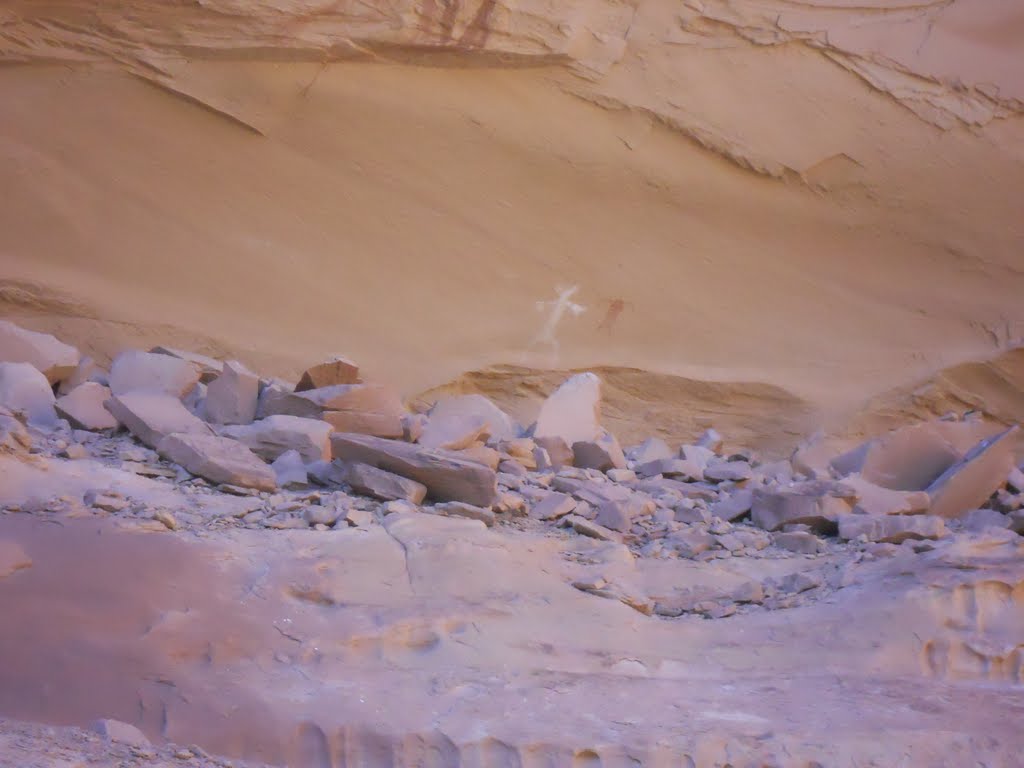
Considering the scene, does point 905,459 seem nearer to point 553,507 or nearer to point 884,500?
point 884,500

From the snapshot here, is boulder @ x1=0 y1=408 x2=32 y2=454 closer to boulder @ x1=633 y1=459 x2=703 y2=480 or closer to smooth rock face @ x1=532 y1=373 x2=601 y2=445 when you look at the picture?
smooth rock face @ x1=532 y1=373 x2=601 y2=445

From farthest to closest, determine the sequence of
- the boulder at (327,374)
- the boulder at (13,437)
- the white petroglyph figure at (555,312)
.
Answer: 1. the white petroglyph figure at (555,312)
2. the boulder at (327,374)
3. the boulder at (13,437)

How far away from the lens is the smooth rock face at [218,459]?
3.02 meters

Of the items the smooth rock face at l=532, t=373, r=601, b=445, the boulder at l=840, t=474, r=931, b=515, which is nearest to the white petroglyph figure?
the smooth rock face at l=532, t=373, r=601, b=445

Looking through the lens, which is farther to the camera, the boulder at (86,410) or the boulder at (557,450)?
the boulder at (557,450)

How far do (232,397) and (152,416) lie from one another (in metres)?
0.34

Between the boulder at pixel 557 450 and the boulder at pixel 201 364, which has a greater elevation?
the boulder at pixel 557 450

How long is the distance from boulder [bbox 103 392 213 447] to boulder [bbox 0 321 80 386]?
1.53ft

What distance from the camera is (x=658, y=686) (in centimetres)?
229

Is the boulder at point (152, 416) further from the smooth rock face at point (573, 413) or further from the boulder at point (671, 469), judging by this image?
the boulder at point (671, 469)

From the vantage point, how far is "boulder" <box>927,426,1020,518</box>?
3.98m

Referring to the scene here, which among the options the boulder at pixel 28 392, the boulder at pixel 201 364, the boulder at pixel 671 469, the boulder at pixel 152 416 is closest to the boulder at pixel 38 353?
the boulder at pixel 28 392

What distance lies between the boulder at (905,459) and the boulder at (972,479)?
0.10 m

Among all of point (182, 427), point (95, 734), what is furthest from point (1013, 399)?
point (95, 734)
